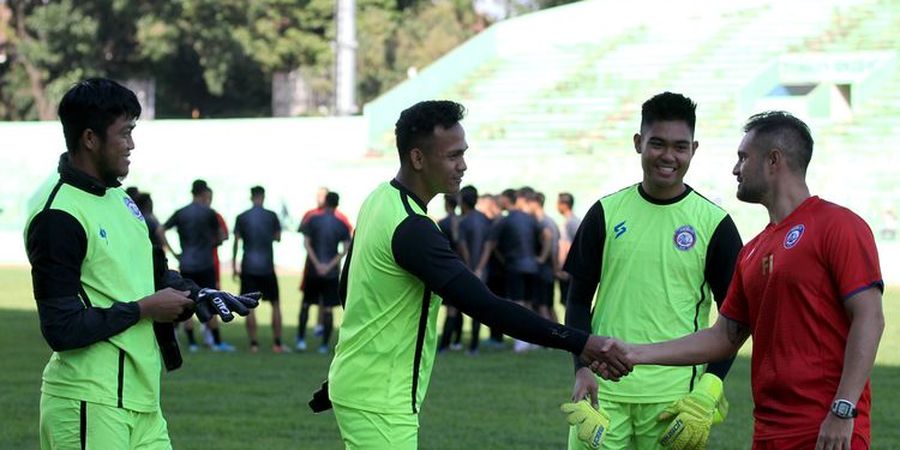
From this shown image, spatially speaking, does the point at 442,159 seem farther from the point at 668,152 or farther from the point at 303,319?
the point at 303,319

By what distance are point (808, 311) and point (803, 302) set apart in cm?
4

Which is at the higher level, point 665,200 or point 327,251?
point 665,200

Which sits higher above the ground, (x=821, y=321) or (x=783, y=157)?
(x=783, y=157)

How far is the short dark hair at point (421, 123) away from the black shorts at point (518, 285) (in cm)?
1278

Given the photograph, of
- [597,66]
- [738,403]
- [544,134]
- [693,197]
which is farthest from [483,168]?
[693,197]

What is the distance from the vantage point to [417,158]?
236 inches

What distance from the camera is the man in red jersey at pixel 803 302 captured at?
522 centimetres

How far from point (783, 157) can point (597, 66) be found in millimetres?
40614

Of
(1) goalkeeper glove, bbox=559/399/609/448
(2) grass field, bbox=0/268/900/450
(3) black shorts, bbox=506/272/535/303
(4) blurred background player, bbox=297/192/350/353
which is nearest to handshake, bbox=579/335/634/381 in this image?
(1) goalkeeper glove, bbox=559/399/609/448

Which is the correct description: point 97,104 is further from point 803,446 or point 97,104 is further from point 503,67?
point 503,67

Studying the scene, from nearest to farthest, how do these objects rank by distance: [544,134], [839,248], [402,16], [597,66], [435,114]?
1. [839,248]
2. [435,114]
3. [544,134]
4. [597,66]
5. [402,16]

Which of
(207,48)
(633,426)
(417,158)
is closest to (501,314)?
(417,158)

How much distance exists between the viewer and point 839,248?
5266 mm

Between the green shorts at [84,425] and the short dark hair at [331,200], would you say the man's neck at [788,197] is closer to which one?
the green shorts at [84,425]
